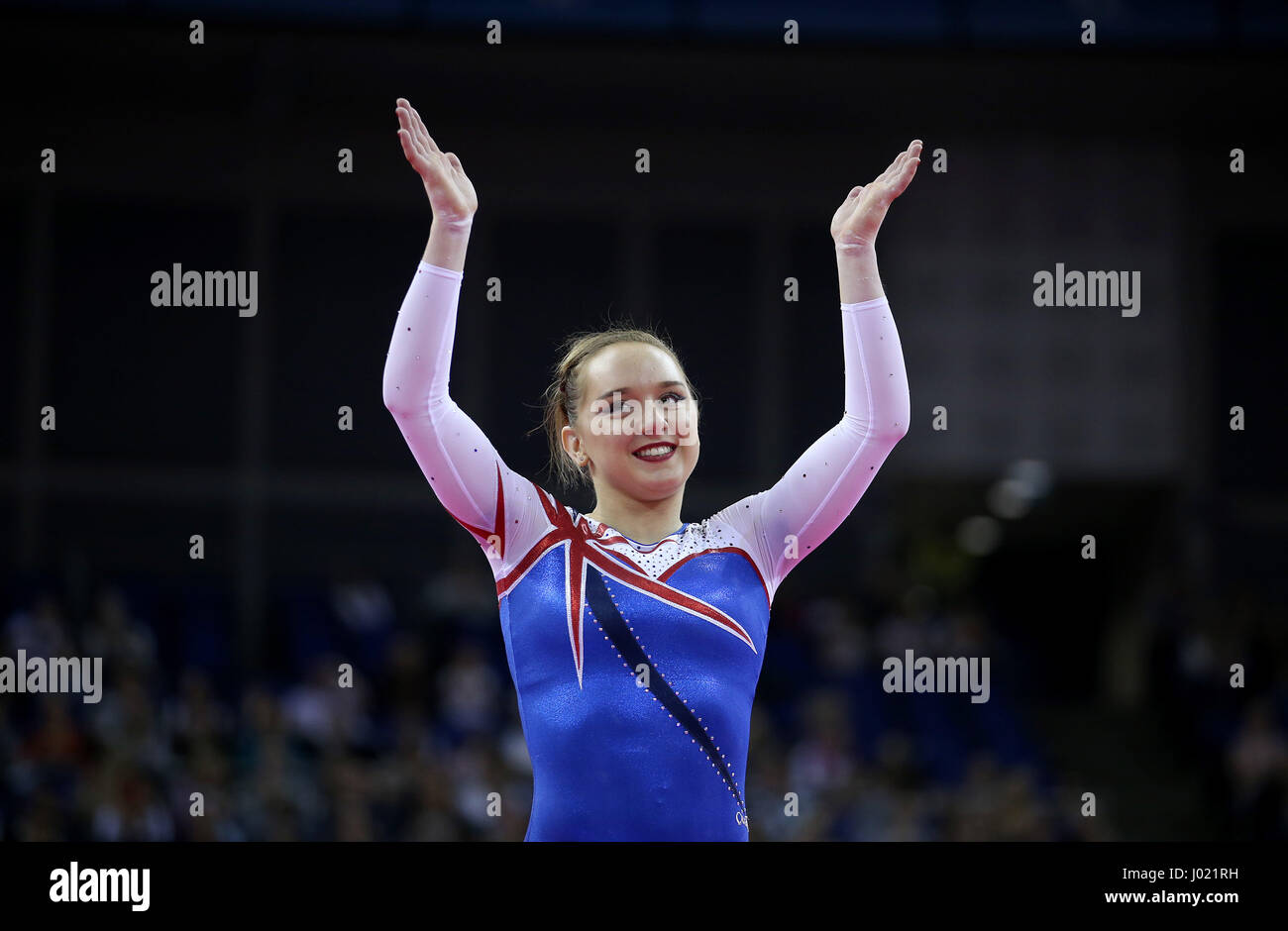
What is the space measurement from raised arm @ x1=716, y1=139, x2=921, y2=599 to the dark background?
6.11 metres

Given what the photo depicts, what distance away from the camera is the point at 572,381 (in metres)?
2.75

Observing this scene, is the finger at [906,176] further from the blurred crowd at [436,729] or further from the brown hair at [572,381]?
the blurred crowd at [436,729]

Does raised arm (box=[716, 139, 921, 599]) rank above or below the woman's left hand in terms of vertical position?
below

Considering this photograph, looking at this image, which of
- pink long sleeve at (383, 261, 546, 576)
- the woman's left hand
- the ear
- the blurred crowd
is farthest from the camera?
the blurred crowd

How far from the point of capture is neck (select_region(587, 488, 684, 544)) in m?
2.62

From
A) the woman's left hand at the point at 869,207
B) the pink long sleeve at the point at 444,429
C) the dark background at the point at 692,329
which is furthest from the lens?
the dark background at the point at 692,329

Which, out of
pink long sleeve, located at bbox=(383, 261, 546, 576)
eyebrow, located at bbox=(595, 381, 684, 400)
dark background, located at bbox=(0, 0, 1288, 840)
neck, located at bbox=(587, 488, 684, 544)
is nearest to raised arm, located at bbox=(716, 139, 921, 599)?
neck, located at bbox=(587, 488, 684, 544)

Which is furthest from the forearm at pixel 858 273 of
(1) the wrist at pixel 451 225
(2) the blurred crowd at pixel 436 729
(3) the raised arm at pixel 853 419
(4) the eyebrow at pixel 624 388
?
(2) the blurred crowd at pixel 436 729

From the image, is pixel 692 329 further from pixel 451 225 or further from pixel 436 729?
pixel 451 225

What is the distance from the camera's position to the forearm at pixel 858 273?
2.55 m

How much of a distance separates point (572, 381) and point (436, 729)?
20.6ft

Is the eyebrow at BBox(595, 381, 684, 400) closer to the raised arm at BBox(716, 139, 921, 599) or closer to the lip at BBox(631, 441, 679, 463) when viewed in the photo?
the lip at BBox(631, 441, 679, 463)

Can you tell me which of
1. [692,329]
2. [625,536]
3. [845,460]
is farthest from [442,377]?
[692,329]
